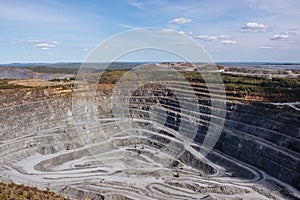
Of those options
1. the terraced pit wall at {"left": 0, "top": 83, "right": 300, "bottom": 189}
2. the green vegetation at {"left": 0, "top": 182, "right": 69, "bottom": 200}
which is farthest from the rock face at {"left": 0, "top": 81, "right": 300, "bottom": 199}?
the green vegetation at {"left": 0, "top": 182, "right": 69, "bottom": 200}

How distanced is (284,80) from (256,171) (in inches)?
1370

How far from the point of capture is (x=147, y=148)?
53031 millimetres

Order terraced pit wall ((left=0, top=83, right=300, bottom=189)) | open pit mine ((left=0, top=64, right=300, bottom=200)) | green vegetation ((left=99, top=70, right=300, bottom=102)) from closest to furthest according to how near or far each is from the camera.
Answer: open pit mine ((left=0, top=64, right=300, bottom=200)) → terraced pit wall ((left=0, top=83, right=300, bottom=189)) → green vegetation ((left=99, top=70, right=300, bottom=102))

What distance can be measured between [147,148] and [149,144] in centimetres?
Result: 196

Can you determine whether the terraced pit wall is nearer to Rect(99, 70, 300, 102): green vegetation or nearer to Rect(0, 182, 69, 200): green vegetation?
Rect(99, 70, 300, 102): green vegetation

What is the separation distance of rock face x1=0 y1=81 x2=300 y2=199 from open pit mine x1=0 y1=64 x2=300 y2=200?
15 cm

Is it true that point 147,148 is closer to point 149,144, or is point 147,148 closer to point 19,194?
point 149,144

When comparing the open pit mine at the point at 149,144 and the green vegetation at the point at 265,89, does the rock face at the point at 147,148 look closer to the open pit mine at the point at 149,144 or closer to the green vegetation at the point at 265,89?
the open pit mine at the point at 149,144

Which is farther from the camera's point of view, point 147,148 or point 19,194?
point 147,148

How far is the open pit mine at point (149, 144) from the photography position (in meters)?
35.4

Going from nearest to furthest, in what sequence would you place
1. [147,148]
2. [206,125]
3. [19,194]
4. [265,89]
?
[19,194], [147,148], [206,125], [265,89]

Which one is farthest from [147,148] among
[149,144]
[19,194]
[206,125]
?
[19,194]

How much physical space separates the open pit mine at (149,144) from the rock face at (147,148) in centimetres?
15

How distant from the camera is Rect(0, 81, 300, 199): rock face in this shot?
35.8 m
